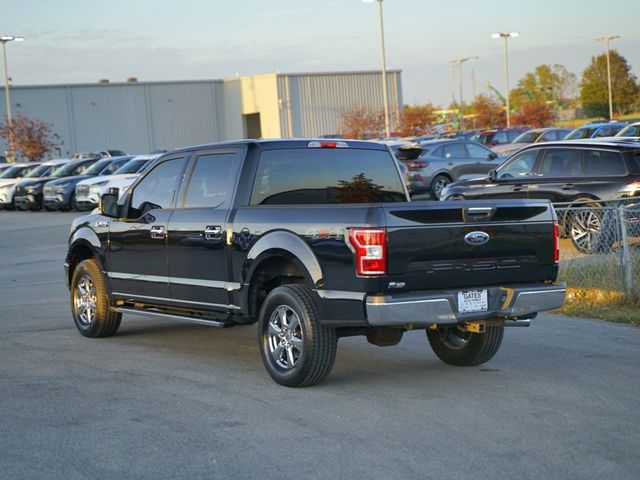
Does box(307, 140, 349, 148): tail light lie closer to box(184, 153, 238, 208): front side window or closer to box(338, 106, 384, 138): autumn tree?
box(184, 153, 238, 208): front side window

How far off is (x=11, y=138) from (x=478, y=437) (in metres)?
61.0

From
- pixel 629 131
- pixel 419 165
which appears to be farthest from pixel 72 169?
pixel 629 131

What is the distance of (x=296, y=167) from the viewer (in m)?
9.07

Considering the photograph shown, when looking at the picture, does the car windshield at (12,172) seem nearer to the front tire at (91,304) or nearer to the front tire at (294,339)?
the front tire at (91,304)

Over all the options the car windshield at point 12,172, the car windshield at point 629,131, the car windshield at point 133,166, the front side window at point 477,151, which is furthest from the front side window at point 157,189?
the car windshield at point 12,172

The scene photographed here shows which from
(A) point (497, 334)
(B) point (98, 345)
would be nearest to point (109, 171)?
(B) point (98, 345)

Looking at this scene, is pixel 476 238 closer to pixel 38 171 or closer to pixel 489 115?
pixel 38 171

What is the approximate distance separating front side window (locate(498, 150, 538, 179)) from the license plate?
10.3 m

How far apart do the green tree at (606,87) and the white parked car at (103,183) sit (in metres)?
61.6

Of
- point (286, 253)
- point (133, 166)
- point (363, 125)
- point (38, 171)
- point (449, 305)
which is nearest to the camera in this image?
point (449, 305)

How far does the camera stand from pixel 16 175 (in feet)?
140

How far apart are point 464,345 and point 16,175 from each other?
36.5 metres

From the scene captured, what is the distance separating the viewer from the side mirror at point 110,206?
10227 millimetres

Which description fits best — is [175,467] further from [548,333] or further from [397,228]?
[548,333]
